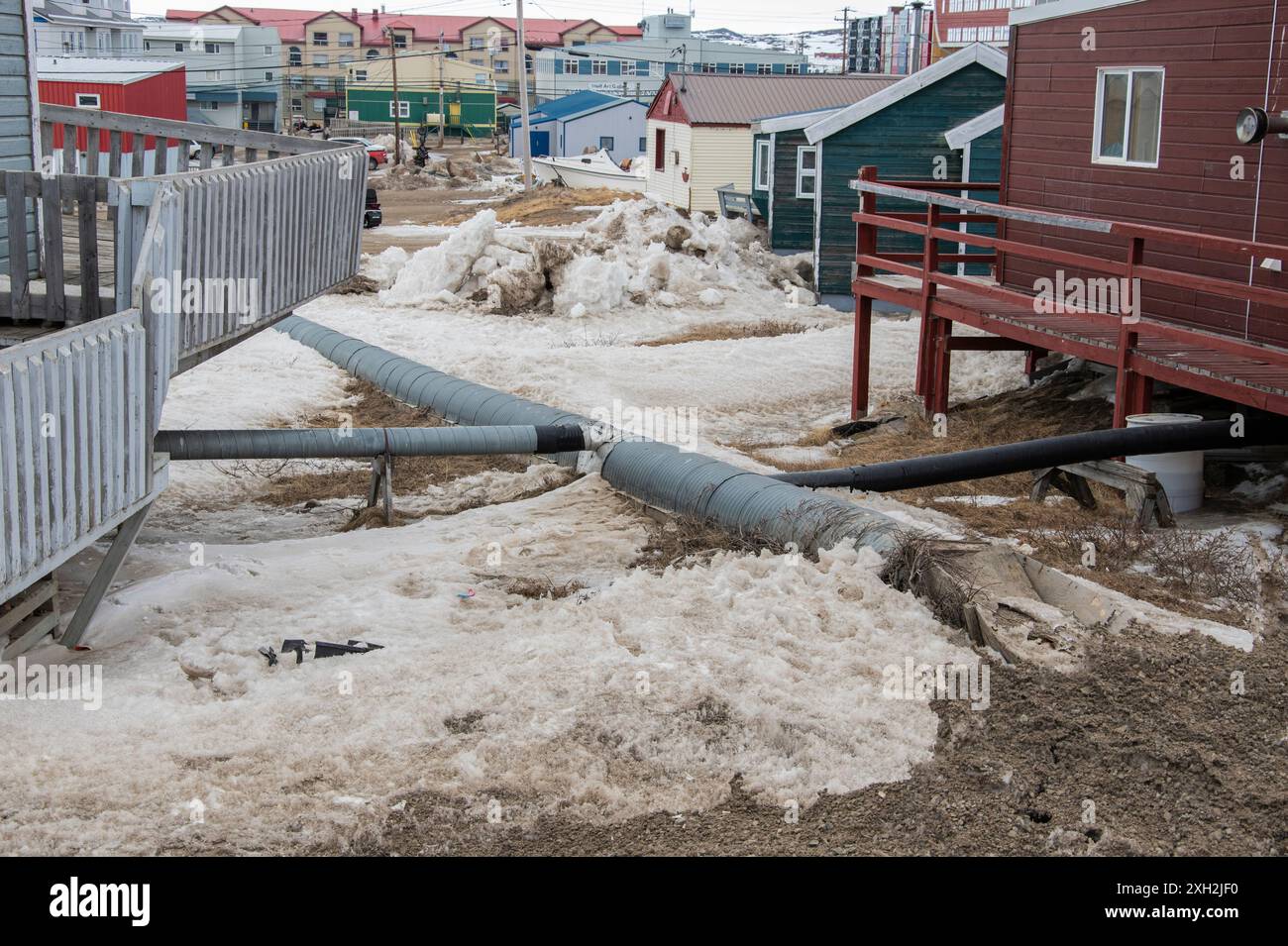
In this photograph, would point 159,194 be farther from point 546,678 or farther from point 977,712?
point 977,712

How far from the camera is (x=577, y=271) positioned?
963 inches

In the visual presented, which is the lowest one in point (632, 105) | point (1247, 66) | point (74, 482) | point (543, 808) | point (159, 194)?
point (543, 808)

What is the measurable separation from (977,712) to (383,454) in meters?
6.17

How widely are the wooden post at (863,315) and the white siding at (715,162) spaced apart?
2487cm

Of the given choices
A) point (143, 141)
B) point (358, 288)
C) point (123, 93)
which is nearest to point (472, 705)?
point (143, 141)

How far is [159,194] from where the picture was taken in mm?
8383

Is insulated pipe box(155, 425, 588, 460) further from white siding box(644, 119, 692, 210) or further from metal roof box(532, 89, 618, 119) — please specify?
metal roof box(532, 89, 618, 119)

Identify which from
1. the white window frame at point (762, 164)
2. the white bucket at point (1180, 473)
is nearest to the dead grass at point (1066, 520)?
the white bucket at point (1180, 473)

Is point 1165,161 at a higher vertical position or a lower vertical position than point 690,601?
higher

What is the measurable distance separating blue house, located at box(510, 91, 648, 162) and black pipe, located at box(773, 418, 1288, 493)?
58.9m

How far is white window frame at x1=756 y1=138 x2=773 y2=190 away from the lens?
33306 millimetres

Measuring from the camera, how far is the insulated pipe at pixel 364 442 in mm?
10234

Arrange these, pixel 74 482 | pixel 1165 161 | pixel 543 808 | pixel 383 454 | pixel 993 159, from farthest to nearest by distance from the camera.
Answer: pixel 993 159
pixel 1165 161
pixel 383 454
pixel 74 482
pixel 543 808
